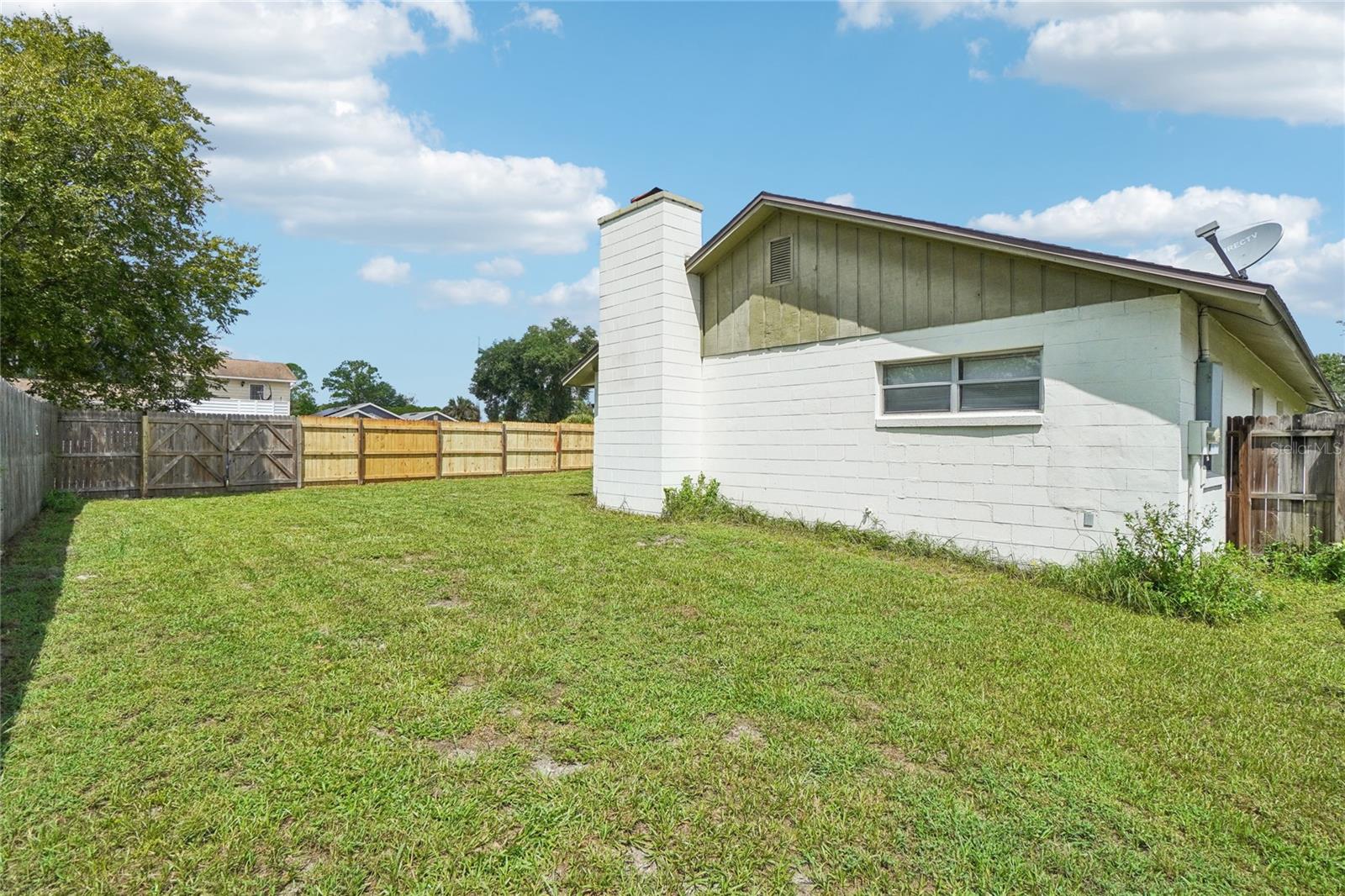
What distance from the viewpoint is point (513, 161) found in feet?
65.0

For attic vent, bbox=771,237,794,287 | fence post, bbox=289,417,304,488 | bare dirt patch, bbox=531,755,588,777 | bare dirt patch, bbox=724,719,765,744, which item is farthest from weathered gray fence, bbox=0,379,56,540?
attic vent, bbox=771,237,794,287

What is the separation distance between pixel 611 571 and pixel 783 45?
27.7 ft

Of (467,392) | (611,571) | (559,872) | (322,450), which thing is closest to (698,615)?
(611,571)

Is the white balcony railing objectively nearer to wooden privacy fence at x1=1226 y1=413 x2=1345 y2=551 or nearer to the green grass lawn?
the green grass lawn

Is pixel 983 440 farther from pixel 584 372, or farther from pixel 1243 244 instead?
pixel 584 372

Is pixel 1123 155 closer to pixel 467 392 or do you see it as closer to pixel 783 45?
pixel 783 45

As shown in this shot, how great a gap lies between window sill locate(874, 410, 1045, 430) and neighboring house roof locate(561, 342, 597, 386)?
6427mm

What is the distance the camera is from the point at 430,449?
1886cm

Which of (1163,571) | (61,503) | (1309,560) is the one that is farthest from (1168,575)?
(61,503)

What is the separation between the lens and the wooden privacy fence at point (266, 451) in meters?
13.0

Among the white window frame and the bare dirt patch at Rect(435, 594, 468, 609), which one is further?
the white window frame

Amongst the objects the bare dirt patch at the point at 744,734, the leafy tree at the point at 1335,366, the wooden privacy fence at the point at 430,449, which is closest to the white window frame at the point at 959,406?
the bare dirt patch at the point at 744,734

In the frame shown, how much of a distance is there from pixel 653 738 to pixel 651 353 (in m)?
7.70

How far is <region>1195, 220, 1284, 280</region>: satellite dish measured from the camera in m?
7.46
